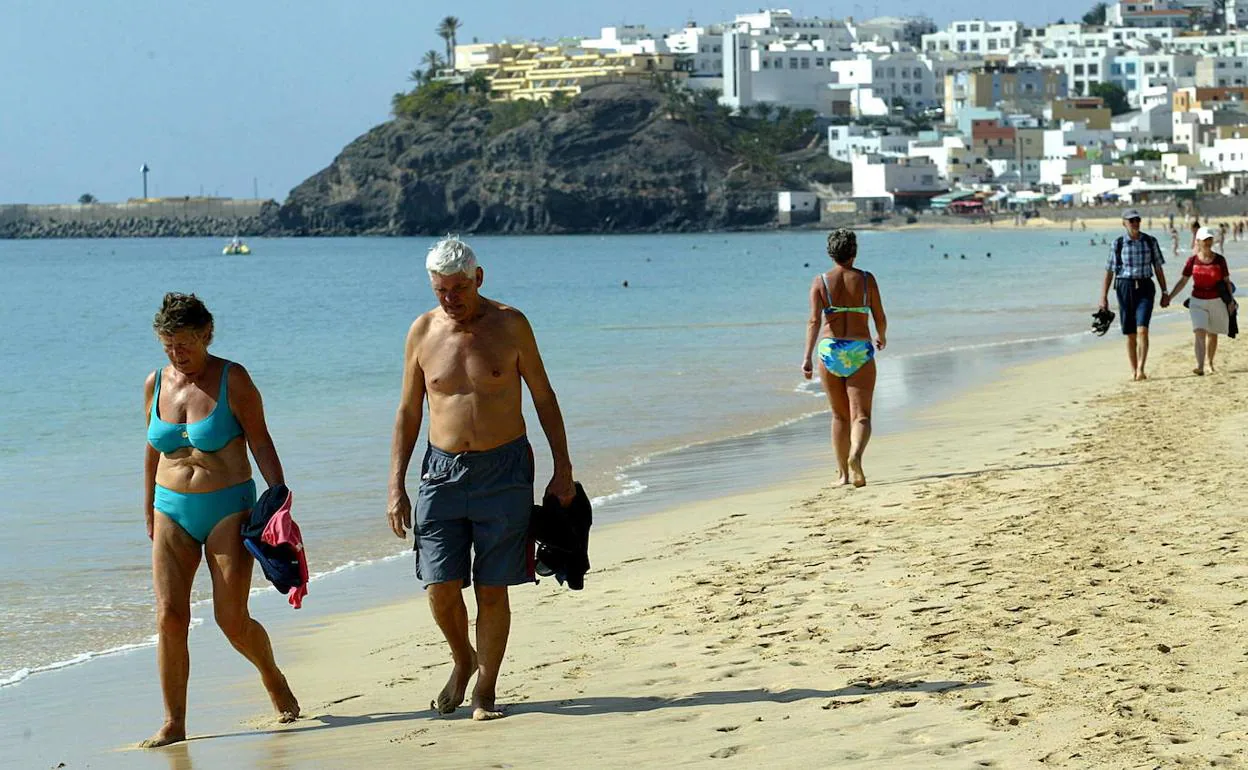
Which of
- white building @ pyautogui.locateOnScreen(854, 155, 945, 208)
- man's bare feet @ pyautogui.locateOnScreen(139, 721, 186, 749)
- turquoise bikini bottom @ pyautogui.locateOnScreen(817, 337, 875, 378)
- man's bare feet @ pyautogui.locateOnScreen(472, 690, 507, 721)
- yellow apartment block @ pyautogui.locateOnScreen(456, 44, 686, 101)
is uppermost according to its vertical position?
yellow apartment block @ pyautogui.locateOnScreen(456, 44, 686, 101)

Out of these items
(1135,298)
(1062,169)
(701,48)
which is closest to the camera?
(1135,298)

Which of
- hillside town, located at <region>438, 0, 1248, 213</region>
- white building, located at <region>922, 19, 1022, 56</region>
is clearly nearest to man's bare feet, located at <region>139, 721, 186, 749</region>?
hillside town, located at <region>438, 0, 1248, 213</region>

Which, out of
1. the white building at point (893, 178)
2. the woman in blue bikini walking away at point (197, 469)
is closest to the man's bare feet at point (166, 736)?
the woman in blue bikini walking away at point (197, 469)

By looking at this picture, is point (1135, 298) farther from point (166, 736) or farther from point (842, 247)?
point (166, 736)

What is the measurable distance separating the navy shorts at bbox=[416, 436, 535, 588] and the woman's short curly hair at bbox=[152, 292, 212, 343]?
2.62 ft

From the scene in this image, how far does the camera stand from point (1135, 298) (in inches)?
565

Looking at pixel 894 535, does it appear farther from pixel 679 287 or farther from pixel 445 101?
pixel 445 101

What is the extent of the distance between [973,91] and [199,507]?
15990 cm

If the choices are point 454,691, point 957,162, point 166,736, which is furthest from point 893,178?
point 166,736

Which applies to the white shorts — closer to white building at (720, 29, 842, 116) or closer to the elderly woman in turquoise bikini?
the elderly woman in turquoise bikini

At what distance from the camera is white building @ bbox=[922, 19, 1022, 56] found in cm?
18838

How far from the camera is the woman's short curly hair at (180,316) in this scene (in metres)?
5.27

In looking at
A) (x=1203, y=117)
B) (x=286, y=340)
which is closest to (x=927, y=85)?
(x=1203, y=117)

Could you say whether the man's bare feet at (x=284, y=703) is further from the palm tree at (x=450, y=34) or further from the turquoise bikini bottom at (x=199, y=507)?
the palm tree at (x=450, y=34)
